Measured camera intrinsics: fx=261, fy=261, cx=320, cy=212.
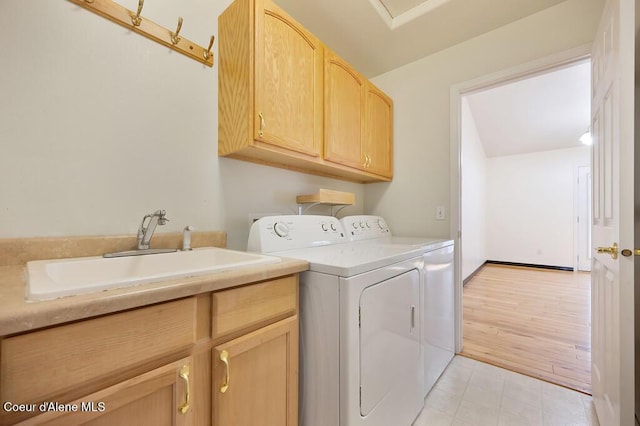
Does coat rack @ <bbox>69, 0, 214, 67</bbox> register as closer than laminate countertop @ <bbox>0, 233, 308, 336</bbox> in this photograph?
No

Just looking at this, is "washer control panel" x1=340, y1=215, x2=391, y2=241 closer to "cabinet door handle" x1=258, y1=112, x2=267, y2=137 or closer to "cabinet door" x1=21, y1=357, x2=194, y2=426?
"cabinet door handle" x1=258, y1=112, x2=267, y2=137

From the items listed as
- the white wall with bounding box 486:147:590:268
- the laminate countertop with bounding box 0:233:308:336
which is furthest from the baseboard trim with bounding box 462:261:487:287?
the laminate countertop with bounding box 0:233:308:336

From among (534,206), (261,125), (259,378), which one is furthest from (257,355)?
(534,206)

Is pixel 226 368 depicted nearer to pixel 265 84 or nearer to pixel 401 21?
pixel 265 84

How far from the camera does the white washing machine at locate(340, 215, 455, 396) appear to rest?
1.48 metres

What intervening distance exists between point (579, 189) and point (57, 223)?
6797mm

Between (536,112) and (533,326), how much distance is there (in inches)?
132

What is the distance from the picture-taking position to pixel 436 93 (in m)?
2.17

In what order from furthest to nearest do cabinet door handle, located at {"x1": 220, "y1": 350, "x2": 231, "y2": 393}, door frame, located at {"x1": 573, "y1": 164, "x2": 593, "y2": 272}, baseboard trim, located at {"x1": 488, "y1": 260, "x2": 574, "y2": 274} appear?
baseboard trim, located at {"x1": 488, "y1": 260, "x2": 574, "y2": 274} → door frame, located at {"x1": 573, "y1": 164, "x2": 593, "y2": 272} → cabinet door handle, located at {"x1": 220, "y1": 350, "x2": 231, "y2": 393}

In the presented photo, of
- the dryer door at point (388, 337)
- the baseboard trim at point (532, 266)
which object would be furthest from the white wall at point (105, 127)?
the baseboard trim at point (532, 266)

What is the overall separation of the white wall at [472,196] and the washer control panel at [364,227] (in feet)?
5.60

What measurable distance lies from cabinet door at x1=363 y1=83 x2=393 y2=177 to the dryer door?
3.54 ft

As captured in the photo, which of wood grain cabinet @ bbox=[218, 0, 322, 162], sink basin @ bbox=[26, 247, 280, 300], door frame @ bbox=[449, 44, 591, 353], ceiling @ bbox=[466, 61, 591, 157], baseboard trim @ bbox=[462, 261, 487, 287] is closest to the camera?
sink basin @ bbox=[26, 247, 280, 300]

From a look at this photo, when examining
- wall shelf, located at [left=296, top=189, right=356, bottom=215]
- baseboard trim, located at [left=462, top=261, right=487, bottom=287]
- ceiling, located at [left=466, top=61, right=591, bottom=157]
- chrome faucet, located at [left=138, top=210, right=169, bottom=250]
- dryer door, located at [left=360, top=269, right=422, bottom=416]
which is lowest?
baseboard trim, located at [left=462, top=261, right=487, bottom=287]
